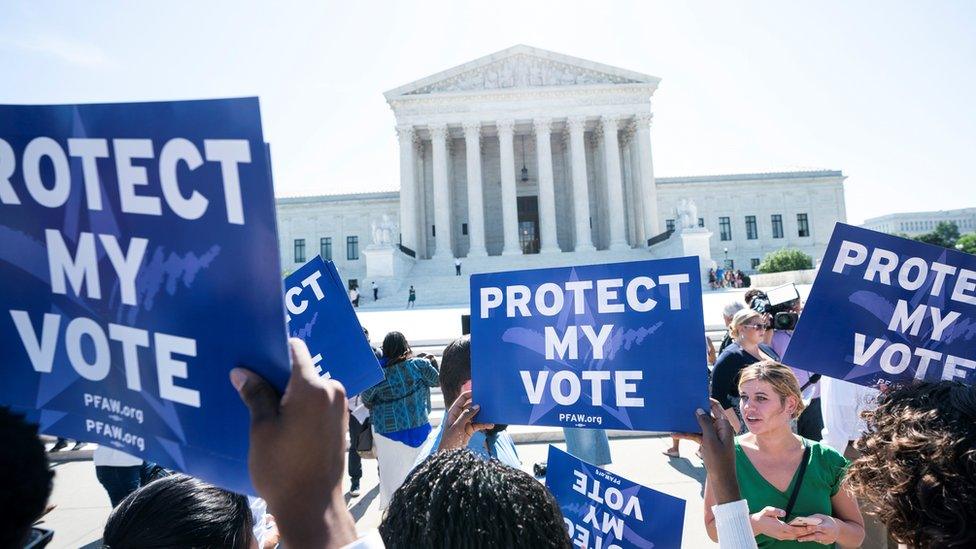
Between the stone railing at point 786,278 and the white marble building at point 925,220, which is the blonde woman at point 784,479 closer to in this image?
the stone railing at point 786,278

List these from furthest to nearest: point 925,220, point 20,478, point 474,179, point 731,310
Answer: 1. point 925,220
2. point 474,179
3. point 731,310
4. point 20,478

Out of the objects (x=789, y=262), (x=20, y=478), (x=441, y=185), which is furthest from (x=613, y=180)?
(x=20, y=478)

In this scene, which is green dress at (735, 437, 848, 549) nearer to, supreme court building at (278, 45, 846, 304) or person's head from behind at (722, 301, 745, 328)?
person's head from behind at (722, 301, 745, 328)

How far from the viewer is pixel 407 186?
3719cm

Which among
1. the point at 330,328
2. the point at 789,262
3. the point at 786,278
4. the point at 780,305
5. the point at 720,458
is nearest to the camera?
the point at 720,458

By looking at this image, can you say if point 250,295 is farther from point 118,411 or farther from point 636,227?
point 636,227

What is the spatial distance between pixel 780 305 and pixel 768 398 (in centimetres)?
341

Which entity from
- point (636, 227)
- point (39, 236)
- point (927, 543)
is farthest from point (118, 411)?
point (636, 227)

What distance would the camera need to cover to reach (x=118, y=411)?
1.43 m

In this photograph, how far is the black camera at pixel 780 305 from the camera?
16.0 ft

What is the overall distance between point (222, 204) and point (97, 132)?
17.1 inches

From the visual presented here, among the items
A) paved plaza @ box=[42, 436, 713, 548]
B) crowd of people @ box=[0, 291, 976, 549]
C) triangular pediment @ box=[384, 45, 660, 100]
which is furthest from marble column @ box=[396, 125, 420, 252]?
crowd of people @ box=[0, 291, 976, 549]

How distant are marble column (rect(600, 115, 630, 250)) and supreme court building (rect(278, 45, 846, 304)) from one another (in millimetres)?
70

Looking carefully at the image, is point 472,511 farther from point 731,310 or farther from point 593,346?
point 731,310
